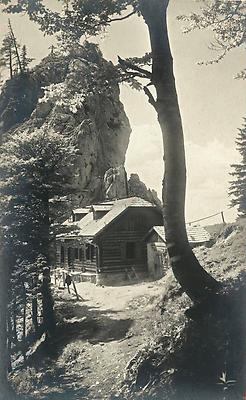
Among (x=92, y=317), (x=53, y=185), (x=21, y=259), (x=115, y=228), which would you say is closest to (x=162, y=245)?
(x=115, y=228)

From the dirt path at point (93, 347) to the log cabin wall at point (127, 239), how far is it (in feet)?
28.1

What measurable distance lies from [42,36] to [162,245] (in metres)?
11.6

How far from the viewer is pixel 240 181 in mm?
Result: 11148

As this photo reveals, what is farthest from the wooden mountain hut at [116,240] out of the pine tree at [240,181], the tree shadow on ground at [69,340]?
the tree shadow on ground at [69,340]

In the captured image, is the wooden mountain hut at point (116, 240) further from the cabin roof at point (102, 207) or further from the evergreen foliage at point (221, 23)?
the evergreen foliage at point (221, 23)

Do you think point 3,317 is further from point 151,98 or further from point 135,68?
point 135,68

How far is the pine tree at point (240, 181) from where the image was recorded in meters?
9.51

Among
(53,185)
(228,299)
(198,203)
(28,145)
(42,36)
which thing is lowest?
(228,299)

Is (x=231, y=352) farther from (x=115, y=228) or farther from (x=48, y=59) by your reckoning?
(x=115, y=228)

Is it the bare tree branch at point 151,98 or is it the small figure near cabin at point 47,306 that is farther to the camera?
the small figure near cabin at point 47,306

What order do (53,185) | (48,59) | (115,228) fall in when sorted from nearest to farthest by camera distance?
(48,59)
(53,185)
(115,228)

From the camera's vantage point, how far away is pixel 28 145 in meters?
9.81

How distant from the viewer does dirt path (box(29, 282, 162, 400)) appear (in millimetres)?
6305

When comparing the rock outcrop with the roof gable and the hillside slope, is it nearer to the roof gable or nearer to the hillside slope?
the roof gable
